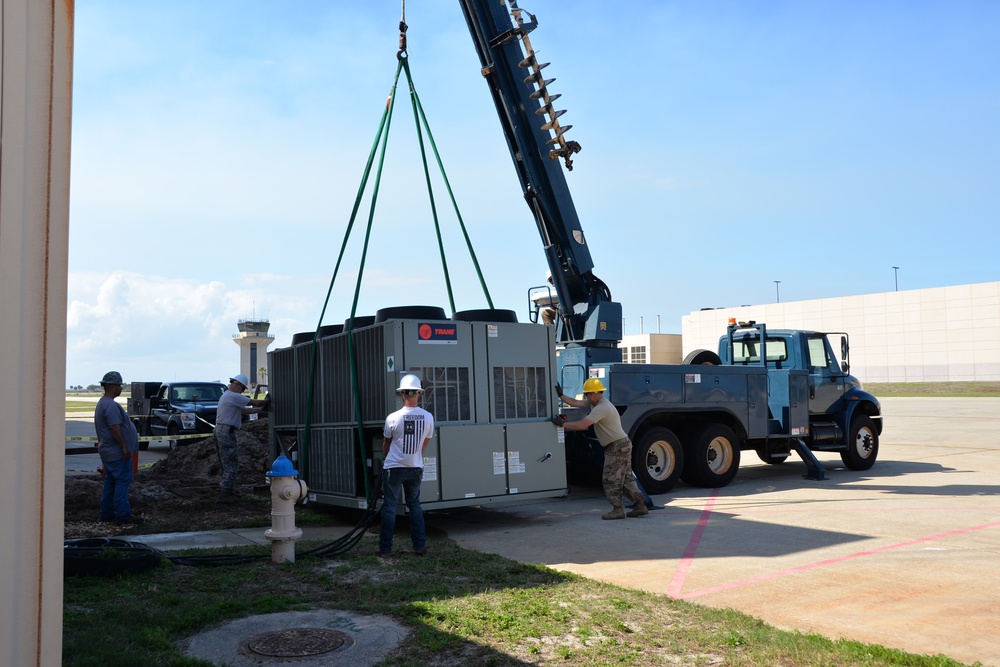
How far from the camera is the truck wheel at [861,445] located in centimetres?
1565

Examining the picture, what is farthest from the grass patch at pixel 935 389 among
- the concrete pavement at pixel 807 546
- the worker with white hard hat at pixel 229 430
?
the worker with white hard hat at pixel 229 430

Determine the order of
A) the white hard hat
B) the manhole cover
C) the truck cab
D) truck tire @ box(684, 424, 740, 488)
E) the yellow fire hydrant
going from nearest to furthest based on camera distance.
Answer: the manhole cover, the yellow fire hydrant, the white hard hat, truck tire @ box(684, 424, 740, 488), the truck cab

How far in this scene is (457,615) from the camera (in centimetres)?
586

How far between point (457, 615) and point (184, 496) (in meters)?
7.52

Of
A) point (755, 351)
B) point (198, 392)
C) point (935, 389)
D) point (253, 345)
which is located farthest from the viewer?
point (253, 345)

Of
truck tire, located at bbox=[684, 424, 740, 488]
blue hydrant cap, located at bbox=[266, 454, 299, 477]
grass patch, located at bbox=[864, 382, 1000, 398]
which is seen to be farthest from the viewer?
grass patch, located at bbox=[864, 382, 1000, 398]

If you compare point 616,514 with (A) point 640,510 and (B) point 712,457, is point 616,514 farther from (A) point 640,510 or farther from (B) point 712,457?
(B) point 712,457

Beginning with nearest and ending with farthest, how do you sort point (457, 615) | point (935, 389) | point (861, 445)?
point (457, 615) < point (861, 445) < point (935, 389)

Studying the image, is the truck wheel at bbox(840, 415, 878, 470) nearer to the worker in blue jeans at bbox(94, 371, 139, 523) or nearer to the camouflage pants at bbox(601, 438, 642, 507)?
the camouflage pants at bbox(601, 438, 642, 507)

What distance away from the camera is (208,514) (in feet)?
35.9

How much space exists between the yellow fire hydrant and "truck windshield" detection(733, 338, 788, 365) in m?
10.2

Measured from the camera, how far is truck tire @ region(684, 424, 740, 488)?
13.2 m

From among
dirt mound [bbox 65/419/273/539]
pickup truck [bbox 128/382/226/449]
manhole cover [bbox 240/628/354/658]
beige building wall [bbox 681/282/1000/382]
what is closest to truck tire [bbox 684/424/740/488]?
dirt mound [bbox 65/419/273/539]

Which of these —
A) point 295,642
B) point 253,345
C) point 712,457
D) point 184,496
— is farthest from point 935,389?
point 253,345
